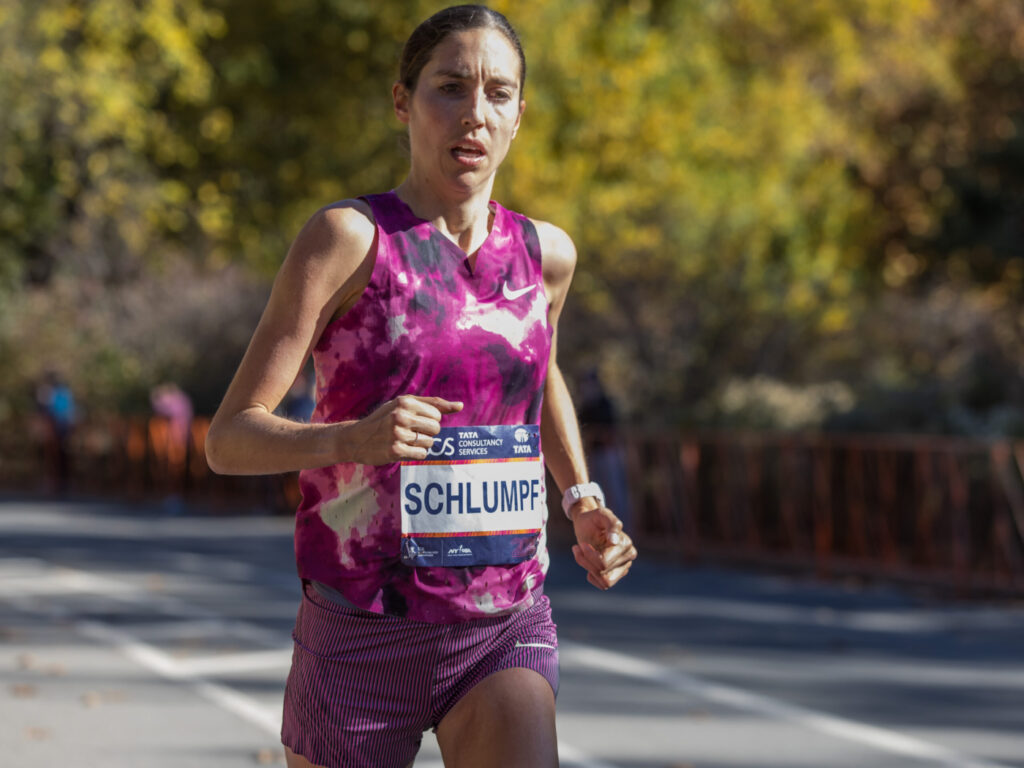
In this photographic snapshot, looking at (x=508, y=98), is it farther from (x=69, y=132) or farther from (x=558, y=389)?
(x=69, y=132)

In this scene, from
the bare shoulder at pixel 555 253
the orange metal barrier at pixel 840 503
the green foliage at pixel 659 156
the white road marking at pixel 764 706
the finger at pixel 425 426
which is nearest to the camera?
the finger at pixel 425 426

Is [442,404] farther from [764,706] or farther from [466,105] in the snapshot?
[764,706]

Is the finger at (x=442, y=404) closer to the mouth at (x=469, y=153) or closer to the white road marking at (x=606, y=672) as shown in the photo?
the mouth at (x=469, y=153)

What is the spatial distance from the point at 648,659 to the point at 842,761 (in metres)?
2.94

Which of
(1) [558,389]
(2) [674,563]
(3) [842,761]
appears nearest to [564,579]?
(2) [674,563]

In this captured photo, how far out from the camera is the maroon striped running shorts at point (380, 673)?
11.2 feet

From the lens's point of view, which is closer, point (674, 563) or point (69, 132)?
point (674, 563)

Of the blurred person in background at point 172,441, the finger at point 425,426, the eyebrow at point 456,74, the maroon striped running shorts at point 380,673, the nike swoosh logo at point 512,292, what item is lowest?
the blurred person in background at point 172,441

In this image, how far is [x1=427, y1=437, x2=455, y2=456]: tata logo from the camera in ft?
11.2

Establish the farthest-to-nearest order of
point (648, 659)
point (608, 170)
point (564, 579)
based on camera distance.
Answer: point (608, 170), point (564, 579), point (648, 659)

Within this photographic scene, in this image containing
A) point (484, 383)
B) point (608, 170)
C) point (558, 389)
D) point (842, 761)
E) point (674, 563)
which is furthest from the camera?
point (608, 170)

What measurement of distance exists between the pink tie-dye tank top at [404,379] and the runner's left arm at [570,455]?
6.8 inches

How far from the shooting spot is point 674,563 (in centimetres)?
1686

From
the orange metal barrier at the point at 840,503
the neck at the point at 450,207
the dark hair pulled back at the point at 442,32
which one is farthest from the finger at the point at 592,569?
the orange metal barrier at the point at 840,503
